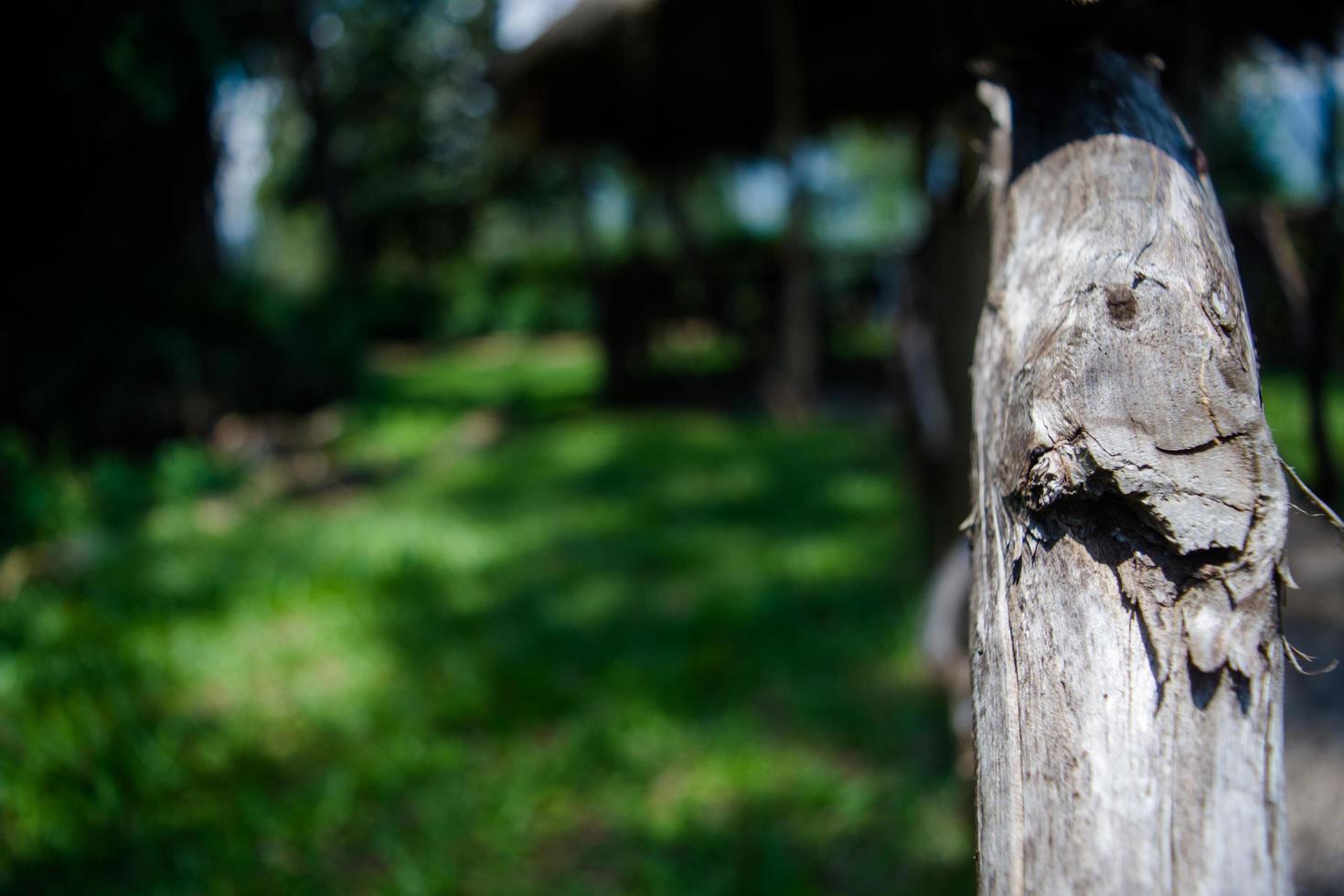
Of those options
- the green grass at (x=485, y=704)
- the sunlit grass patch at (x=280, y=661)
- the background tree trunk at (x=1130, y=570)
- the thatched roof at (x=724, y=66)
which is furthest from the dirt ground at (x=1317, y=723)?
the sunlit grass patch at (x=280, y=661)

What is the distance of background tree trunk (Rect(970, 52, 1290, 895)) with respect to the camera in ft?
1.83

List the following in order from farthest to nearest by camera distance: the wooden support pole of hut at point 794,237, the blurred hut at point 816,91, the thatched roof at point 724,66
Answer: the wooden support pole of hut at point 794,237
the thatched roof at point 724,66
the blurred hut at point 816,91

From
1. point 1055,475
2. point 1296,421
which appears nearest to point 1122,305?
point 1055,475

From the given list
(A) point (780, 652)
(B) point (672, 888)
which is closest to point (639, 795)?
(B) point (672, 888)

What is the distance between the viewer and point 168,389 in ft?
19.6

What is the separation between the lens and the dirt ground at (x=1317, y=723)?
1.41 metres

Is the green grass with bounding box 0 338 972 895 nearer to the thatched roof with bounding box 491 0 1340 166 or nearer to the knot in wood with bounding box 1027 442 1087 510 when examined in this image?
the knot in wood with bounding box 1027 442 1087 510

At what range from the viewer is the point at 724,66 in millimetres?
7859

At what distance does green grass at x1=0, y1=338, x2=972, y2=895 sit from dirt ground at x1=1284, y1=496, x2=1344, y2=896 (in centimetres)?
80

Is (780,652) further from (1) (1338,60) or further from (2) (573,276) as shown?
(2) (573,276)

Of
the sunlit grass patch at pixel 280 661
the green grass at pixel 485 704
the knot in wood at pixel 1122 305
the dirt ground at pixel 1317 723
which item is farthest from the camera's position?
the sunlit grass patch at pixel 280 661

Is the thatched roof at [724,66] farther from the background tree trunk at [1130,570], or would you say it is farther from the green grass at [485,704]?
A: the background tree trunk at [1130,570]

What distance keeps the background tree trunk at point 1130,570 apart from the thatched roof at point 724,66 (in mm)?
3058

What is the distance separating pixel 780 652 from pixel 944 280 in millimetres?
1404
